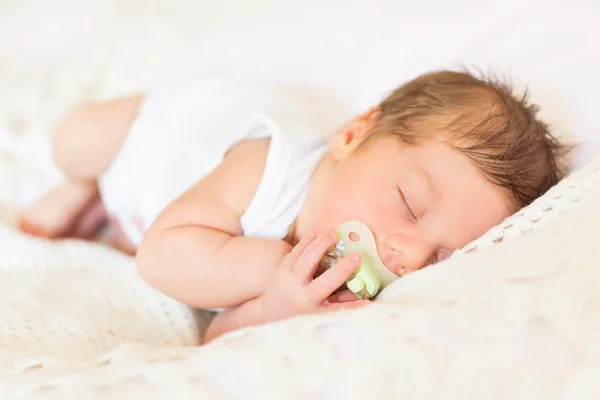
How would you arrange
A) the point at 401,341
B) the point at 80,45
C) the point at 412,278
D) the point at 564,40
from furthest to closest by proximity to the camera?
the point at 80,45 → the point at 564,40 → the point at 412,278 → the point at 401,341

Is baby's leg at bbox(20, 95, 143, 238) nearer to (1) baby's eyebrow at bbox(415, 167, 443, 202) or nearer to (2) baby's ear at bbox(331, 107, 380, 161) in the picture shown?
(2) baby's ear at bbox(331, 107, 380, 161)

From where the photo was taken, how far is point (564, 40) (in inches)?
42.7

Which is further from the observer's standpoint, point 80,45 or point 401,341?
point 80,45

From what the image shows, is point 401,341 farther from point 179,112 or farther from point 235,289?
point 179,112

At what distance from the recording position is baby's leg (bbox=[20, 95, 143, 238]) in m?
1.14

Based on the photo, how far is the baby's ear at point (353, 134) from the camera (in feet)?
3.04

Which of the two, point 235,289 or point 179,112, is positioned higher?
point 179,112

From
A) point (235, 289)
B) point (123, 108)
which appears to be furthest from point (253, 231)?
point (123, 108)

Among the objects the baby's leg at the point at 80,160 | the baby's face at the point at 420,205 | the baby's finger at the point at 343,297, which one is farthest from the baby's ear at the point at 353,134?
the baby's leg at the point at 80,160

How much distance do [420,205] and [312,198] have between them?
19 centimetres

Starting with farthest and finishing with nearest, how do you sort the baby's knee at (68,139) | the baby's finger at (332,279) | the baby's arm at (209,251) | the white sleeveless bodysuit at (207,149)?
1. the baby's knee at (68,139)
2. the white sleeveless bodysuit at (207,149)
3. the baby's arm at (209,251)
4. the baby's finger at (332,279)

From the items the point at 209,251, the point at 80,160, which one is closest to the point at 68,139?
the point at 80,160

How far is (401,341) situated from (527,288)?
0.11 m

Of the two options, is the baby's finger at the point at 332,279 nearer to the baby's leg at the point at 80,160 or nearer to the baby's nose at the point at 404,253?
the baby's nose at the point at 404,253
